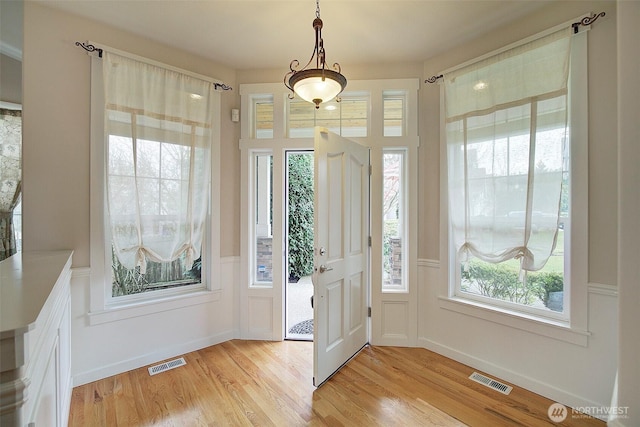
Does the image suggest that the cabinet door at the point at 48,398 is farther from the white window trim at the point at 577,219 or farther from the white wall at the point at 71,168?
the white window trim at the point at 577,219

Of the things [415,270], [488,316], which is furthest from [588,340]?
[415,270]

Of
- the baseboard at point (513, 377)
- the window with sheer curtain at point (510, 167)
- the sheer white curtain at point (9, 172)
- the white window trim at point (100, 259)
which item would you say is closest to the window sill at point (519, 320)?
the window with sheer curtain at point (510, 167)

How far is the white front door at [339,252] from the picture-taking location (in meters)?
2.18

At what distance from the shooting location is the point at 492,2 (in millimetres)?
2055

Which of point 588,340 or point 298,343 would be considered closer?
point 588,340

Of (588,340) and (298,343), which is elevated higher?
(588,340)

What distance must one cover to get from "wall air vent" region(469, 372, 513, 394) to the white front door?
0.98m

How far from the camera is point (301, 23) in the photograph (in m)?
2.25

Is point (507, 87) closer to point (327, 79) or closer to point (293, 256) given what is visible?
point (327, 79)

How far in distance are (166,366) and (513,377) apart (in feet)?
9.37

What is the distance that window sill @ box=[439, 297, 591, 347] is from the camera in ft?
6.45

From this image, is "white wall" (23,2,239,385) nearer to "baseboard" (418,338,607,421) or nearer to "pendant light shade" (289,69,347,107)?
"pendant light shade" (289,69,347,107)

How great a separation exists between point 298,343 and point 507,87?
9.67 feet

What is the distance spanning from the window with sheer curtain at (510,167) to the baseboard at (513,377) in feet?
1.80
